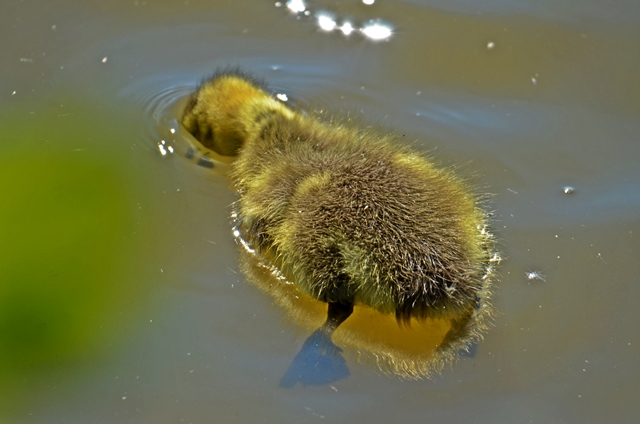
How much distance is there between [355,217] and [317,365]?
1.32ft

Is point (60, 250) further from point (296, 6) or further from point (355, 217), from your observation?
point (296, 6)

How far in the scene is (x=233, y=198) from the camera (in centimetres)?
220

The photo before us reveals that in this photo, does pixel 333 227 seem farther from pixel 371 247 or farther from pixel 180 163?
pixel 180 163

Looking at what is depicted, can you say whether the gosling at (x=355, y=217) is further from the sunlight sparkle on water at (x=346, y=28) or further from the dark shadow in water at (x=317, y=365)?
the sunlight sparkle on water at (x=346, y=28)

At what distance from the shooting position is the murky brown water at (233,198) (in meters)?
1.75

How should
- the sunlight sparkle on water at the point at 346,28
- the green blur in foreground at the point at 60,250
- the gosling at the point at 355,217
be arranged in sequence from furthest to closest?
the sunlight sparkle on water at the point at 346,28 → the green blur in foreground at the point at 60,250 → the gosling at the point at 355,217

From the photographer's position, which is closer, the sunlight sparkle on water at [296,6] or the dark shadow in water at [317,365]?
the dark shadow in water at [317,365]

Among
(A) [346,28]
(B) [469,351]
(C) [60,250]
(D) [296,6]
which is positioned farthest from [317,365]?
(D) [296,6]

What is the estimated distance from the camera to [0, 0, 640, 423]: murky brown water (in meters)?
1.75

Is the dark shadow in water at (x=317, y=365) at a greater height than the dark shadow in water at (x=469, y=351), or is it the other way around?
the dark shadow in water at (x=469, y=351)

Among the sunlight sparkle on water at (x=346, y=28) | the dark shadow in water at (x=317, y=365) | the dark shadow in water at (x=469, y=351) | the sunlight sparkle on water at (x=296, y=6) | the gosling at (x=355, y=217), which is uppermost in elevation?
the sunlight sparkle on water at (x=296, y=6)

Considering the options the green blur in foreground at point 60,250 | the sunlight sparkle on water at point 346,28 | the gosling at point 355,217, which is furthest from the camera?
the sunlight sparkle on water at point 346,28

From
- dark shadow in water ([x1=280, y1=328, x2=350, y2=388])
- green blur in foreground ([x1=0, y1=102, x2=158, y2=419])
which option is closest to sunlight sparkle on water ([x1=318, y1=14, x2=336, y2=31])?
green blur in foreground ([x1=0, y1=102, x2=158, y2=419])

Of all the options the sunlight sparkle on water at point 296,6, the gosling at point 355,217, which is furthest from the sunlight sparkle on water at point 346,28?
the gosling at point 355,217
